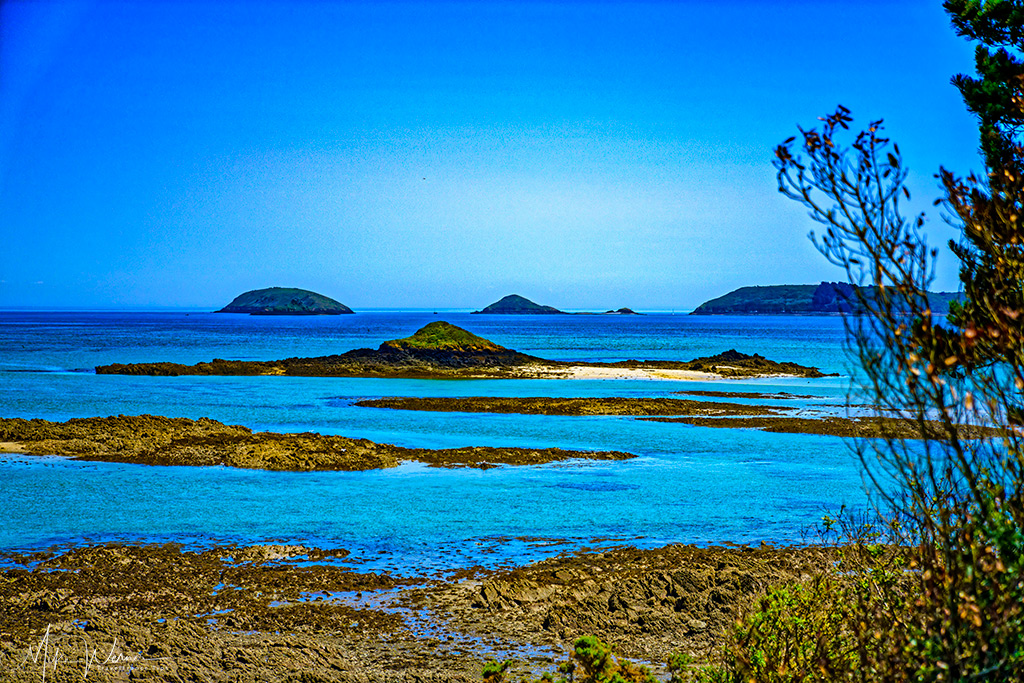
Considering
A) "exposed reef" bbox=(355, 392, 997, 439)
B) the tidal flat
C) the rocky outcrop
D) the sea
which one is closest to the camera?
the tidal flat

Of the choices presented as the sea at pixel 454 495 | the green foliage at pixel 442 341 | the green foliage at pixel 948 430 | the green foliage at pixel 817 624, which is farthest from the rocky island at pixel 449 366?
the green foliage at pixel 948 430

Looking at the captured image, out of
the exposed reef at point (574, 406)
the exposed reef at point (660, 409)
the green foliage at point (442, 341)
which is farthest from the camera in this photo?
the green foliage at point (442, 341)

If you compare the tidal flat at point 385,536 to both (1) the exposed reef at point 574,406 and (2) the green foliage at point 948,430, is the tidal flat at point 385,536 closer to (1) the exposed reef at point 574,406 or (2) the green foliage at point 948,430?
(1) the exposed reef at point 574,406

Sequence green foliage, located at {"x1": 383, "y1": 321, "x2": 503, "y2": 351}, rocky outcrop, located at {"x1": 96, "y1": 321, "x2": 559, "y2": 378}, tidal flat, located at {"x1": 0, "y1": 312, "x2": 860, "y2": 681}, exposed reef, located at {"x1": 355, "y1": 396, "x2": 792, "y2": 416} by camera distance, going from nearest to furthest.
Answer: tidal flat, located at {"x1": 0, "y1": 312, "x2": 860, "y2": 681} < exposed reef, located at {"x1": 355, "y1": 396, "x2": 792, "y2": 416} < rocky outcrop, located at {"x1": 96, "y1": 321, "x2": 559, "y2": 378} < green foliage, located at {"x1": 383, "y1": 321, "x2": 503, "y2": 351}

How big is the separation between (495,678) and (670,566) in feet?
14.1

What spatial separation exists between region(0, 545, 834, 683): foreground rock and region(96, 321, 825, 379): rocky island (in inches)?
1387

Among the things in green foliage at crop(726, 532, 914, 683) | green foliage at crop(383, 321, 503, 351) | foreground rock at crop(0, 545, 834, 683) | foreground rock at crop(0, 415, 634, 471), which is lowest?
foreground rock at crop(0, 545, 834, 683)

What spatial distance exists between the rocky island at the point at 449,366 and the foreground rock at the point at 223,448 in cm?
2301

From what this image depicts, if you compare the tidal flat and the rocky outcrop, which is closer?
the tidal flat

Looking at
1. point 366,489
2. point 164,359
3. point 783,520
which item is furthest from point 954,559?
point 164,359

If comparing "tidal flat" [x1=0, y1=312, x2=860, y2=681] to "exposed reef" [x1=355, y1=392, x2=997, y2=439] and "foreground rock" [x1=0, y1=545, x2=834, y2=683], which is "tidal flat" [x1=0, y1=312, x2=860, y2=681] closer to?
"foreground rock" [x1=0, y1=545, x2=834, y2=683]

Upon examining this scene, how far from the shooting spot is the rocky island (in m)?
47.3

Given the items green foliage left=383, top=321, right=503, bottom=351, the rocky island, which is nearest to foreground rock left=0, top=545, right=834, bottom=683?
the rocky island

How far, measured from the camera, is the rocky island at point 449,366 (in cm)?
4731
